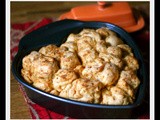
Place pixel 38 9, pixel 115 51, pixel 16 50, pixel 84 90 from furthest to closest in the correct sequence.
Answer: pixel 38 9 < pixel 16 50 < pixel 115 51 < pixel 84 90

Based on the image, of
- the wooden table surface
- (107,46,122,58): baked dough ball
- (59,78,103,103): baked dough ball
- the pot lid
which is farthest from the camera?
the wooden table surface

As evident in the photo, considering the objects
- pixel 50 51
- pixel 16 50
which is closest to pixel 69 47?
pixel 50 51

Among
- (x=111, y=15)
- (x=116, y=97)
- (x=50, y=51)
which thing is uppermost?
(x=111, y=15)

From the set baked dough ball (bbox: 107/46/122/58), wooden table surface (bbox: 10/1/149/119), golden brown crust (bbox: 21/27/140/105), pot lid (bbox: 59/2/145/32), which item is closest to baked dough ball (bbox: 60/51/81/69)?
golden brown crust (bbox: 21/27/140/105)

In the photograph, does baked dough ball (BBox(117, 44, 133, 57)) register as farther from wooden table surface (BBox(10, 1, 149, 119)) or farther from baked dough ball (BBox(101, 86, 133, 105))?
wooden table surface (BBox(10, 1, 149, 119))

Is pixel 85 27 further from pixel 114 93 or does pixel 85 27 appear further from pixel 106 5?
pixel 114 93

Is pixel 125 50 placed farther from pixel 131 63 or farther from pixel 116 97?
pixel 116 97
